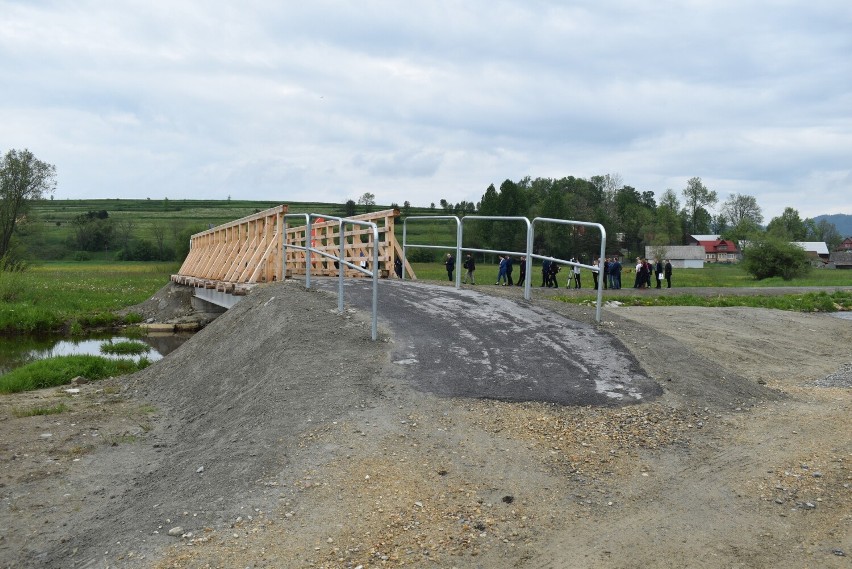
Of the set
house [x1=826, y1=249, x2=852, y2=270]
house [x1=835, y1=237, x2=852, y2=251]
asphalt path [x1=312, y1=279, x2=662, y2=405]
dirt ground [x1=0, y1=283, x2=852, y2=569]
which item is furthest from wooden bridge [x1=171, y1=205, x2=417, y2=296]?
house [x1=835, y1=237, x2=852, y2=251]

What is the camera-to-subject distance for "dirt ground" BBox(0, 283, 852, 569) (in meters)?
4.00

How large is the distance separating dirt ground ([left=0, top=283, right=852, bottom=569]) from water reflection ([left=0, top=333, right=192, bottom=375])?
11119mm

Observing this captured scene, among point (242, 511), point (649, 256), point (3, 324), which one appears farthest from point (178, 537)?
point (649, 256)

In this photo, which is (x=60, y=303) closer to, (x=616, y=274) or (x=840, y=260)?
(x=616, y=274)

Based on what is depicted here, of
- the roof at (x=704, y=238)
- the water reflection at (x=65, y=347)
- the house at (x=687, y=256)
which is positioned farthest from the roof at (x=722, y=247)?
the water reflection at (x=65, y=347)

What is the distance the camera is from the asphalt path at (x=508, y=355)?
627cm

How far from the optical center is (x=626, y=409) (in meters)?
5.91

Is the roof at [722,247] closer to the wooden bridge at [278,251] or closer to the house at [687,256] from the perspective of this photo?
the house at [687,256]

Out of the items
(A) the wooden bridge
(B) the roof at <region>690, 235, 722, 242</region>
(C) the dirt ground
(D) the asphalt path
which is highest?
(B) the roof at <region>690, 235, 722, 242</region>

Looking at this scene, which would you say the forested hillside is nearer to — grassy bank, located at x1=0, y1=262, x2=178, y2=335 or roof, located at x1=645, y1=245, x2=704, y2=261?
roof, located at x1=645, y1=245, x2=704, y2=261

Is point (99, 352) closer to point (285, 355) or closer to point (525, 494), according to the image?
point (285, 355)

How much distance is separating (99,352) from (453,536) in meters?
17.6

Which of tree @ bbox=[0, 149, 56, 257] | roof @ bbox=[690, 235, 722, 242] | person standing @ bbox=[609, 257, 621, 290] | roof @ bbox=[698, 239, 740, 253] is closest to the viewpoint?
person standing @ bbox=[609, 257, 621, 290]

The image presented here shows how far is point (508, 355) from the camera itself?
23.5 feet
